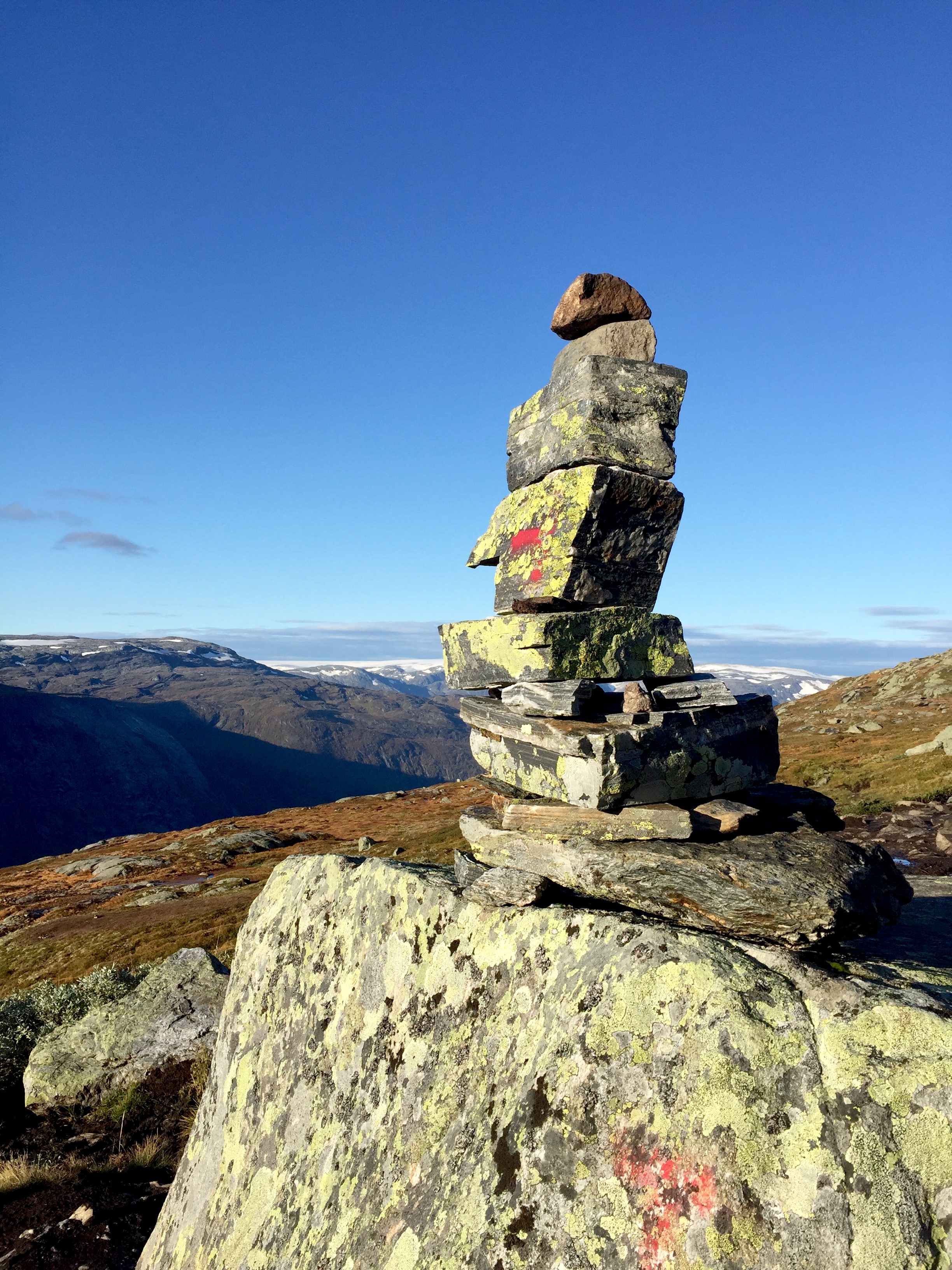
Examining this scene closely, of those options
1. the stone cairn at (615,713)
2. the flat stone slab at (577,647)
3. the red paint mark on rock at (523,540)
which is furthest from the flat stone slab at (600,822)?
the red paint mark on rock at (523,540)

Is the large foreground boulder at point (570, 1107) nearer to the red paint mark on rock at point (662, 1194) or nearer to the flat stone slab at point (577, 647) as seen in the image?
the red paint mark on rock at point (662, 1194)

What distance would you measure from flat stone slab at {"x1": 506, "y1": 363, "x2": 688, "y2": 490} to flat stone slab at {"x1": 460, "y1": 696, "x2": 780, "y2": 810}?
2922 millimetres

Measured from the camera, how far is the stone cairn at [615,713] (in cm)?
596

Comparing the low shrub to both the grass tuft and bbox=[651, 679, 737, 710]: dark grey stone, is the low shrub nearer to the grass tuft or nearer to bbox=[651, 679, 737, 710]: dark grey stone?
the grass tuft

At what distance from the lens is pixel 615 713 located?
7355 millimetres

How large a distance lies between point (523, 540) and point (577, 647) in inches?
62.3

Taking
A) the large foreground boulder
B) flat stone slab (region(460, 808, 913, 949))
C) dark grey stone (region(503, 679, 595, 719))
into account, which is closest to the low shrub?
the large foreground boulder

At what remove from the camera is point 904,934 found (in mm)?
7148

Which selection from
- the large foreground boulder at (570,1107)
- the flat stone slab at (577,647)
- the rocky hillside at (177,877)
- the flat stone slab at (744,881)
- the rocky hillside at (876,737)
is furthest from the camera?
the rocky hillside at (177,877)

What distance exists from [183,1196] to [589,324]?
37.4 feet

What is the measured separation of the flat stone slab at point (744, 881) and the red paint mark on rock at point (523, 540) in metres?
3.28

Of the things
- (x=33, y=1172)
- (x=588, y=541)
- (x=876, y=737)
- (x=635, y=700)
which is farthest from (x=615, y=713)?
(x=876, y=737)

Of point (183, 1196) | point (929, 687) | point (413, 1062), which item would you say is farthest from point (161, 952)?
point (929, 687)

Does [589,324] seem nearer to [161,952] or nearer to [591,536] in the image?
[591,536]
